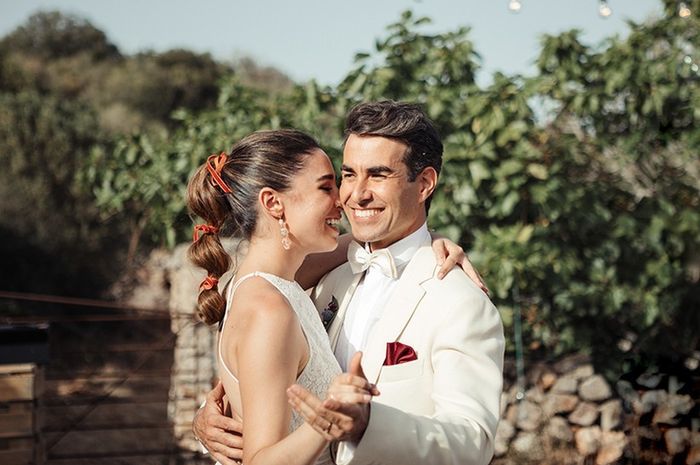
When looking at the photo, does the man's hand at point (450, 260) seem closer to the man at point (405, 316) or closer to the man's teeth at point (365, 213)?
the man at point (405, 316)

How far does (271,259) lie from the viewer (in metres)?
2.42

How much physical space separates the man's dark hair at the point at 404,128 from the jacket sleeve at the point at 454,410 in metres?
0.45

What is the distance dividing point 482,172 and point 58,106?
15347mm

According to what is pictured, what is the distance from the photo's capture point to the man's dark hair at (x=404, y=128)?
98.5 inches

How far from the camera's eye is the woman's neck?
2.41 meters

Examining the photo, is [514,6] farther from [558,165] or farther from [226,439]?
[226,439]

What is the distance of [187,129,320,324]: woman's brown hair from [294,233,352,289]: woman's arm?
1.03 feet

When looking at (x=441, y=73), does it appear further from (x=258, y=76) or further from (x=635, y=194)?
(x=258, y=76)

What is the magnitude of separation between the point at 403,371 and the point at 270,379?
0.43 meters

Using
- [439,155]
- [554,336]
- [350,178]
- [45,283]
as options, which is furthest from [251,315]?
[45,283]

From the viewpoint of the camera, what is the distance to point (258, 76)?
114 ft

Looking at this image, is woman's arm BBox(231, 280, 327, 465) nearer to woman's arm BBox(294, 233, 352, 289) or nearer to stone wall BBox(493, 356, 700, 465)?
woman's arm BBox(294, 233, 352, 289)

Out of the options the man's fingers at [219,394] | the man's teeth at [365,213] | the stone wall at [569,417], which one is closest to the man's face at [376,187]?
the man's teeth at [365,213]

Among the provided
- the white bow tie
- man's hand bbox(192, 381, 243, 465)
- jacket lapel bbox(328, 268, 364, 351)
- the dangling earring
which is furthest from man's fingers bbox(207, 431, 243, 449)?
the white bow tie
